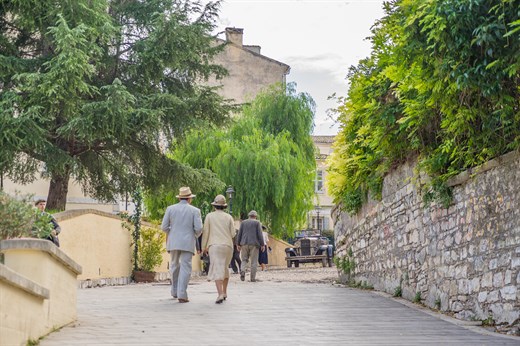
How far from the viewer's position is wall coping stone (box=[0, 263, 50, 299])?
7190 millimetres

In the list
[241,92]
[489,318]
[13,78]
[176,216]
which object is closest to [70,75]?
[13,78]

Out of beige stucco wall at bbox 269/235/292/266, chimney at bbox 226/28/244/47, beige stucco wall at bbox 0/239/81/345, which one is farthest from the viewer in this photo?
chimney at bbox 226/28/244/47

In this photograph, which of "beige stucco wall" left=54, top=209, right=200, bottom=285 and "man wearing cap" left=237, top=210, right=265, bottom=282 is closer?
"beige stucco wall" left=54, top=209, right=200, bottom=285

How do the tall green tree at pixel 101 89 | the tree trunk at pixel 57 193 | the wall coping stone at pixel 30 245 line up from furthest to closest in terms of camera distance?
the tree trunk at pixel 57 193 → the tall green tree at pixel 101 89 → the wall coping stone at pixel 30 245

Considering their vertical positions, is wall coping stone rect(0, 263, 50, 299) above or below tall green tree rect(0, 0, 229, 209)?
below

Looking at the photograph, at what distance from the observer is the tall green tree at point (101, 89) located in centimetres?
2208

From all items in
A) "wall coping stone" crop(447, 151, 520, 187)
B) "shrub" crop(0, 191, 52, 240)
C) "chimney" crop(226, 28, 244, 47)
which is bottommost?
"shrub" crop(0, 191, 52, 240)

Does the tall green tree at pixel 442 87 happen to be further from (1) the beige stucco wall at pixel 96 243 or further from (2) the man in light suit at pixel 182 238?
(1) the beige stucco wall at pixel 96 243

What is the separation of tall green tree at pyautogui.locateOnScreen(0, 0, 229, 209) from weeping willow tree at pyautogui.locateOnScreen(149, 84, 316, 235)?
32.2 ft

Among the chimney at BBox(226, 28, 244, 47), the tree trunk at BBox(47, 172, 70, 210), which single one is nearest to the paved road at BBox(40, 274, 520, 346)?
the tree trunk at BBox(47, 172, 70, 210)

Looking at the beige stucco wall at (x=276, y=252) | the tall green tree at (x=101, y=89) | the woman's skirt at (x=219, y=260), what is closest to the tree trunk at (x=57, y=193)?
the tall green tree at (x=101, y=89)

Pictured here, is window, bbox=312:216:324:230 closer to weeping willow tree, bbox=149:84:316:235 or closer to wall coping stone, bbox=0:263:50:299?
weeping willow tree, bbox=149:84:316:235

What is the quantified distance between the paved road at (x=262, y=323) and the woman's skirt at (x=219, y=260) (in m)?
0.45

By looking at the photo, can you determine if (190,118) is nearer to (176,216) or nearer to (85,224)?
(85,224)
